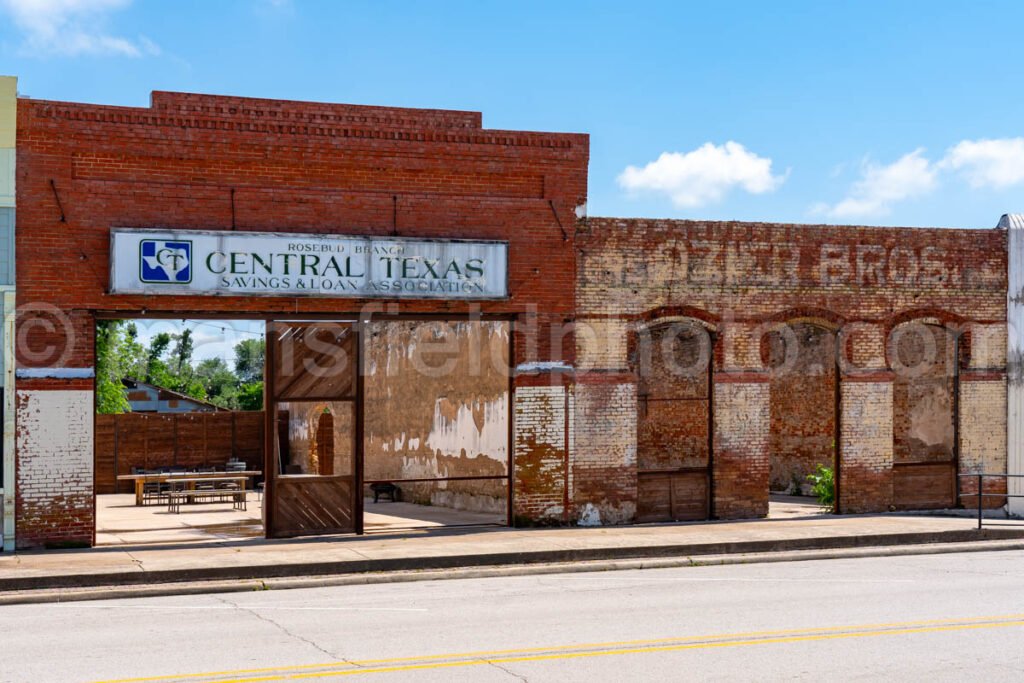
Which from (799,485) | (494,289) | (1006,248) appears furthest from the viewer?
(799,485)

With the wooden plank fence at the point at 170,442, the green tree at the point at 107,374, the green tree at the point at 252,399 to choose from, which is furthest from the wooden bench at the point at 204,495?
the green tree at the point at 252,399

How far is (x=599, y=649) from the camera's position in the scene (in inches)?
406

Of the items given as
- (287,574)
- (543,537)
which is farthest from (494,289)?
(287,574)

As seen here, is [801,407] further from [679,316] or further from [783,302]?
[679,316]

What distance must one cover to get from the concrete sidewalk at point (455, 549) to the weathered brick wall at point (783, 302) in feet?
4.27

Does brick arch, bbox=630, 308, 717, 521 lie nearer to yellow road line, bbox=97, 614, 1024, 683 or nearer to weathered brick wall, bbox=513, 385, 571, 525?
weathered brick wall, bbox=513, 385, 571, 525

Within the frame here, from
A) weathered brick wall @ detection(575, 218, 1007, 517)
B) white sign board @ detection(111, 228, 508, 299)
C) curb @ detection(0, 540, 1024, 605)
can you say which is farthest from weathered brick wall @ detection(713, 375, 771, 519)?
white sign board @ detection(111, 228, 508, 299)

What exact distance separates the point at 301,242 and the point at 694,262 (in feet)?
22.4

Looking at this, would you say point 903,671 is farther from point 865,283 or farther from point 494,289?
point 865,283

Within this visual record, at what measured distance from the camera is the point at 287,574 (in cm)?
1543

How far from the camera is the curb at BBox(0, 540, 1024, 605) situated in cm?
1405

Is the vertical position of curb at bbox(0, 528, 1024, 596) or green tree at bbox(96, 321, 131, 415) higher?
green tree at bbox(96, 321, 131, 415)

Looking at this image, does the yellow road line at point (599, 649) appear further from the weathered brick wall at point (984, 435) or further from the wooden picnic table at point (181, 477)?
the wooden picnic table at point (181, 477)

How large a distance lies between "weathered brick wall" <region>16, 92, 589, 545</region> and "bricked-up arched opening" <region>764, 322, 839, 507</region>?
33.6 ft
